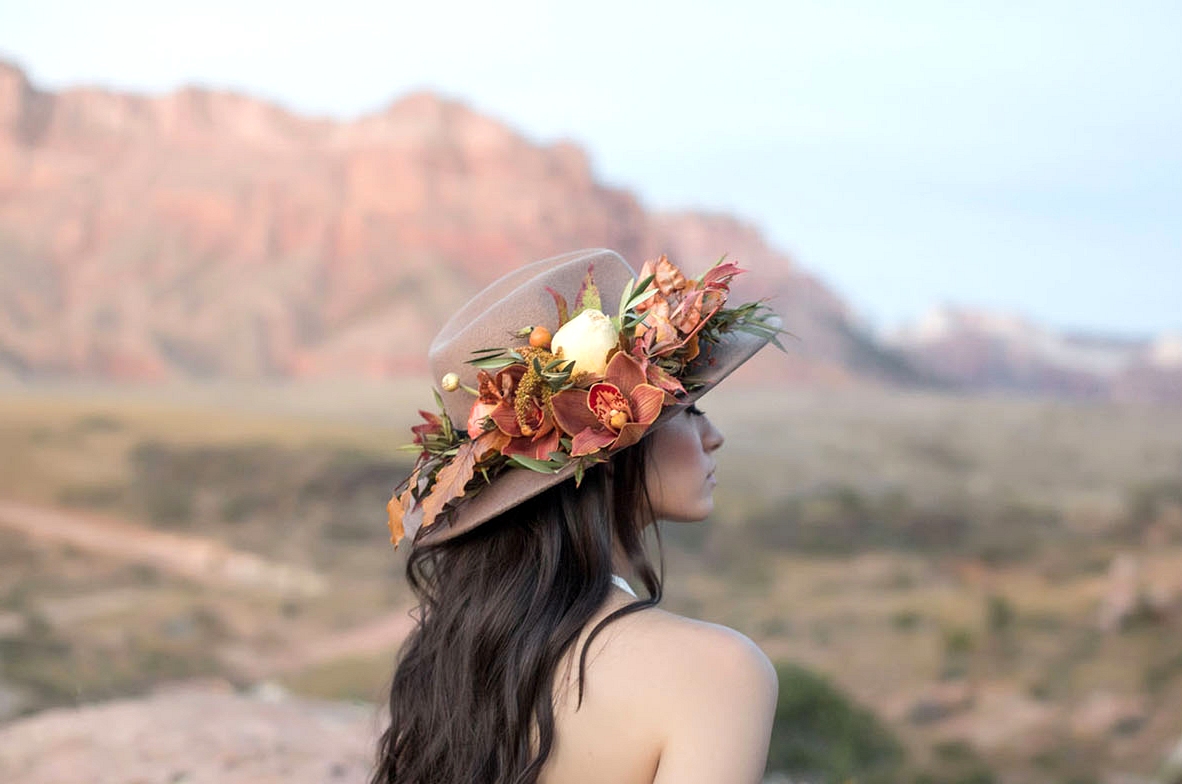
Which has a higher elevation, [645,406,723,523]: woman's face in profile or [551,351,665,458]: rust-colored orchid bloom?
[551,351,665,458]: rust-colored orchid bloom

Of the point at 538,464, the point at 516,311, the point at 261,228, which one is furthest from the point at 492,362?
the point at 261,228

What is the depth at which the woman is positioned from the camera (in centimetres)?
141

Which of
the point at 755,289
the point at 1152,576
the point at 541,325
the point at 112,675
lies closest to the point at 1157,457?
the point at 1152,576

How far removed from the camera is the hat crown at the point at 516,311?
5.39 feet

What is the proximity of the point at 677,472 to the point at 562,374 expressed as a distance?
223 mm

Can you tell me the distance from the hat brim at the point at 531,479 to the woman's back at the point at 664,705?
0.64 feet

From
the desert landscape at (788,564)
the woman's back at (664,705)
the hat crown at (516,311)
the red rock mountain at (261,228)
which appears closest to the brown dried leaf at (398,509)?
the hat crown at (516,311)

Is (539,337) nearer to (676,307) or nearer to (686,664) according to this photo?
(676,307)

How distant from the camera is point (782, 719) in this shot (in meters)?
6.99

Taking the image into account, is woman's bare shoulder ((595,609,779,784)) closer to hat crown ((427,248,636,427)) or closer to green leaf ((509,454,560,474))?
green leaf ((509,454,560,474))

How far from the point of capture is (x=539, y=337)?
5.22 ft

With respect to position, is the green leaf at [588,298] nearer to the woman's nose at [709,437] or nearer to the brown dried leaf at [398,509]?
the woman's nose at [709,437]

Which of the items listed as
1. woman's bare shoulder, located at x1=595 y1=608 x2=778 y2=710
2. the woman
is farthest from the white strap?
woman's bare shoulder, located at x1=595 y1=608 x2=778 y2=710

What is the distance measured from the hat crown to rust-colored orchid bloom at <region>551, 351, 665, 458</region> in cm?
14
